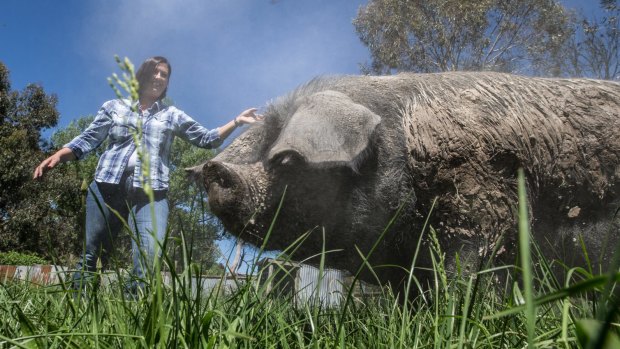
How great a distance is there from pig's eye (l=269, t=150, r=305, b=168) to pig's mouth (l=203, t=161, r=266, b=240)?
0.12m

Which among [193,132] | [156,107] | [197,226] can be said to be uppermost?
[156,107]

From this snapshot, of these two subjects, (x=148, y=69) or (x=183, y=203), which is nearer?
(x=183, y=203)

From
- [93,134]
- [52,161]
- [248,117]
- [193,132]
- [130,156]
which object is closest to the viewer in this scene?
[248,117]

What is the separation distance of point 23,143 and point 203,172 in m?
23.0

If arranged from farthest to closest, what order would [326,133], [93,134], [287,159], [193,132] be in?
[93,134]
[193,132]
[326,133]
[287,159]

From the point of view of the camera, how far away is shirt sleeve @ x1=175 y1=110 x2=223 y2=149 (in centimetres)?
425

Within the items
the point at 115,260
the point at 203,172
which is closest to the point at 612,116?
the point at 203,172

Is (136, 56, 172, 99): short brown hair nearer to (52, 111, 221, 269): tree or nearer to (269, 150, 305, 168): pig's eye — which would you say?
(52, 111, 221, 269): tree

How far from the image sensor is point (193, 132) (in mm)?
4430

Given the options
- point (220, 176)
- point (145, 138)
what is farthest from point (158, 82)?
point (220, 176)

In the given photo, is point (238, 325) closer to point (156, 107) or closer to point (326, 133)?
point (326, 133)

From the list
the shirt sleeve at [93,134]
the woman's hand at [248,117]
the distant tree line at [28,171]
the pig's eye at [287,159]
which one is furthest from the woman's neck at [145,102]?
the distant tree line at [28,171]

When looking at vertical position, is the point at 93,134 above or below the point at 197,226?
above

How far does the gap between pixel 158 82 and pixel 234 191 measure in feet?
6.50
